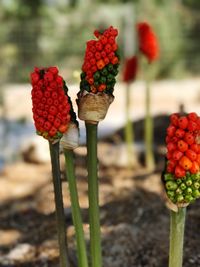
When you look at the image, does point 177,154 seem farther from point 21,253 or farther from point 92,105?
point 21,253

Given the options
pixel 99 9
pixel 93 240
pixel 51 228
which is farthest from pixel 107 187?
pixel 99 9

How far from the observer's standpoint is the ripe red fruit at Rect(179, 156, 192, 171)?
1782mm

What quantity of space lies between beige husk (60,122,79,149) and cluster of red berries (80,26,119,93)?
151 mm

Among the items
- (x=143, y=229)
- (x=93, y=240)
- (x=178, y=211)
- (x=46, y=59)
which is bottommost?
(x=46, y=59)

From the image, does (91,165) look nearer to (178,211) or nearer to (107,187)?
(178,211)

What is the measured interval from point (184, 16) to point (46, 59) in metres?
4.31

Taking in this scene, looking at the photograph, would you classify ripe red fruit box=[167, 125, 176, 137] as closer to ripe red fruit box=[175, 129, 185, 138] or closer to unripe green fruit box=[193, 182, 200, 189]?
ripe red fruit box=[175, 129, 185, 138]

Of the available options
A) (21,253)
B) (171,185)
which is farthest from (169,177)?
(21,253)

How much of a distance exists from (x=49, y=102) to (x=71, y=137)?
0.19 meters

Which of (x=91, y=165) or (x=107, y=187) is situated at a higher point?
(x=91, y=165)

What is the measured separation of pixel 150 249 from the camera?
3.22 m

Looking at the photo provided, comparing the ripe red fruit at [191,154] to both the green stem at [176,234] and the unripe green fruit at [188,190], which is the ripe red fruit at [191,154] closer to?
the unripe green fruit at [188,190]

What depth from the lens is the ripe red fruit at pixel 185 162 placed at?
1782 millimetres

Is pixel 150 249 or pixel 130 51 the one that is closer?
pixel 150 249
